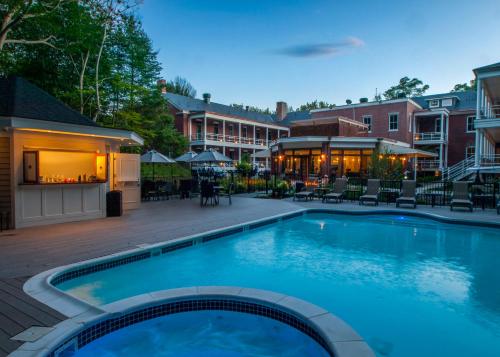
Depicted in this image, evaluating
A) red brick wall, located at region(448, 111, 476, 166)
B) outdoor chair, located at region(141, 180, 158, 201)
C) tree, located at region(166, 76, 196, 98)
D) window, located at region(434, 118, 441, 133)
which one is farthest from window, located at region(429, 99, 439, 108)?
tree, located at region(166, 76, 196, 98)

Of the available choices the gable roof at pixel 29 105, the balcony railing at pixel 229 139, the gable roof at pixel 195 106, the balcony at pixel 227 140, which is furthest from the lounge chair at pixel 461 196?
the gable roof at pixel 195 106

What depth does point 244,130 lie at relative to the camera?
37844 mm

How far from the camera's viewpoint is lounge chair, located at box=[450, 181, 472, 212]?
11.6 meters

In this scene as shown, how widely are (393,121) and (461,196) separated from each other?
745 inches

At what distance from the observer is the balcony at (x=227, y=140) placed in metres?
31.6

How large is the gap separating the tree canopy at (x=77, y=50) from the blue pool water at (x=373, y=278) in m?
11.4

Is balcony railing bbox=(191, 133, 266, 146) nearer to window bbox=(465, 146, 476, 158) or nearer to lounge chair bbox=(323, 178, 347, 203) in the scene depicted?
A: lounge chair bbox=(323, 178, 347, 203)

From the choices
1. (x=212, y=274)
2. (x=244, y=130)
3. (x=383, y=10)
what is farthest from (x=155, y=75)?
(x=212, y=274)

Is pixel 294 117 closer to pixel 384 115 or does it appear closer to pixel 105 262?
pixel 384 115

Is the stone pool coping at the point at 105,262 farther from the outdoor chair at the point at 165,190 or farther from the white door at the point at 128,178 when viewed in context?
the outdoor chair at the point at 165,190

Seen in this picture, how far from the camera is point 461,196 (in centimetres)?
1205

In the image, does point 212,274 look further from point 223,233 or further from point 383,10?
point 383,10

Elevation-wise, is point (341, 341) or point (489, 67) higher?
point (489, 67)

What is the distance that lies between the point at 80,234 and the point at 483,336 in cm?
748
